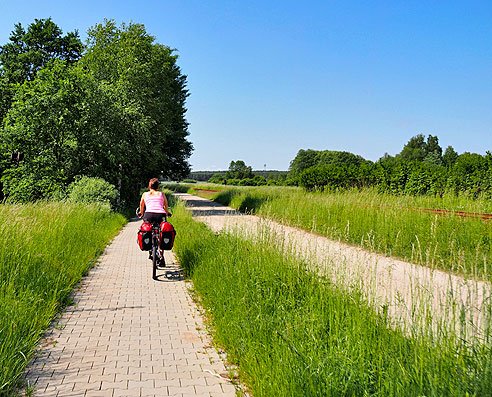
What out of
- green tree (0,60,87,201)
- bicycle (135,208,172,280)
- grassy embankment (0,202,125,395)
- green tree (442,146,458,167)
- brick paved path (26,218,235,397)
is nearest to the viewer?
brick paved path (26,218,235,397)

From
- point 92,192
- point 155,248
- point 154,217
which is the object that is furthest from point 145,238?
point 92,192

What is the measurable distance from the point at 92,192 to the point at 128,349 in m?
16.2

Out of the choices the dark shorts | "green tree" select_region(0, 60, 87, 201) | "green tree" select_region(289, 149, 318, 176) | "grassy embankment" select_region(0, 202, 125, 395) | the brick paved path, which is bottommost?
the brick paved path

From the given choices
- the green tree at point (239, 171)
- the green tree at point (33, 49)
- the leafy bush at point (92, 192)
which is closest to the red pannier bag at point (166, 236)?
the leafy bush at point (92, 192)

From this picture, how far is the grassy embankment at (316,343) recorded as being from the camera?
290 cm

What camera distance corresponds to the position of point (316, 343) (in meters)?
3.66

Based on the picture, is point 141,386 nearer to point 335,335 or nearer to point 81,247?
point 335,335

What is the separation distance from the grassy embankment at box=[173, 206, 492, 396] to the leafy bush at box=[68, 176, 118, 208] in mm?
14277

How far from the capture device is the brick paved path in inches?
150

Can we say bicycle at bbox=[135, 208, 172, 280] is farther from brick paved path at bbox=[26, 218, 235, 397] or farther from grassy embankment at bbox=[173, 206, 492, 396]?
grassy embankment at bbox=[173, 206, 492, 396]

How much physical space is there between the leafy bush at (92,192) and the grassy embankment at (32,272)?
7349mm

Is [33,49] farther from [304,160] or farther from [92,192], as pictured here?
[304,160]

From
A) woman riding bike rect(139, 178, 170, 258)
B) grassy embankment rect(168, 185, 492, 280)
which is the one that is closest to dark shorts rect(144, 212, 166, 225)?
woman riding bike rect(139, 178, 170, 258)

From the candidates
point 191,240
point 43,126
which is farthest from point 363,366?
point 43,126
